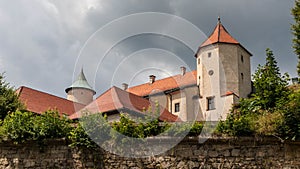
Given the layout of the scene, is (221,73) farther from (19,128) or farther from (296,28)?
(19,128)

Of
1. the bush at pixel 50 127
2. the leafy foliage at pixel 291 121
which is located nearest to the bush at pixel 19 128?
the bush at pixel 50 127

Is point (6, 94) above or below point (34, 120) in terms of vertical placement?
above

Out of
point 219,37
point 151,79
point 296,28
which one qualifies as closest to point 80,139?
point 296,28

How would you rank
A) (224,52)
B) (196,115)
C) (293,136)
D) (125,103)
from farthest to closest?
(196,115) → (224,52) → (125,103) → (293,136)

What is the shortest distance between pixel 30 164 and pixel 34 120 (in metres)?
1.35

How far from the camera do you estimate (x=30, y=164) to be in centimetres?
1179

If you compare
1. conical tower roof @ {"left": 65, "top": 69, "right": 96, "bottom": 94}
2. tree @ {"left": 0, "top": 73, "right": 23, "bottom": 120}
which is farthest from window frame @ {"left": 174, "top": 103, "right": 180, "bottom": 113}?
tree @ {"left": 0, "top": 73, "right": 23, "bottom": 120}

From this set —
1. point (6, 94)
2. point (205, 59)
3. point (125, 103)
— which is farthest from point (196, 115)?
point (6, 94)

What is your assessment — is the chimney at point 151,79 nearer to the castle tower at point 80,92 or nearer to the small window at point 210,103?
the castle tower at point 80,92

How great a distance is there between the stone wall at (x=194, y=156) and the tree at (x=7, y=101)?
506 centimetres

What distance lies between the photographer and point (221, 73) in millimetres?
35438

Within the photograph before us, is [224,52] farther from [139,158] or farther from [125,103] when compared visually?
[139,158]

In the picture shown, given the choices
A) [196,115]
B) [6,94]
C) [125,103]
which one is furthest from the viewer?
[196,115]

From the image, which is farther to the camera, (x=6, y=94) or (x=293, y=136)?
(x=6, y=94)
